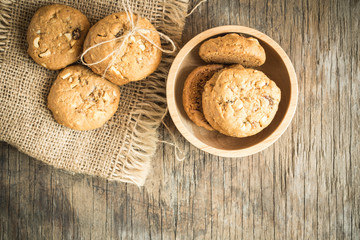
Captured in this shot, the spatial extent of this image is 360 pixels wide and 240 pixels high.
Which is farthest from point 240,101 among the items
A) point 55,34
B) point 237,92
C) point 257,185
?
point 55,34

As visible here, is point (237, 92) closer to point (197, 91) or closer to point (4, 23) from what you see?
point (197, 91)

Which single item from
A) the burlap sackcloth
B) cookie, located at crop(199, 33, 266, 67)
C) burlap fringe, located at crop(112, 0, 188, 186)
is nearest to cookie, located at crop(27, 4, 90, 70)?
the burlap sackcloth

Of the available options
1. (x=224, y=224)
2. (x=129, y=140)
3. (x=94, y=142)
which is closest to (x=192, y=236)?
(x=224, y=224)

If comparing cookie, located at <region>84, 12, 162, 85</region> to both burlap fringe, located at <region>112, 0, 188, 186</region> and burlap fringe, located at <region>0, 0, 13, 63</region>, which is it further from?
burlap fringe, located at <region>0, 0, 13, 63</region>

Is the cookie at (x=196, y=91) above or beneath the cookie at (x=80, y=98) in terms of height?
above

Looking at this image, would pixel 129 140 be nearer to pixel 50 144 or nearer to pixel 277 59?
pixel 50 144

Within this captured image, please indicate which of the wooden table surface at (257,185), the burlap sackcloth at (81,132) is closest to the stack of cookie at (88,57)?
the burlap sackcloth at (81,132)

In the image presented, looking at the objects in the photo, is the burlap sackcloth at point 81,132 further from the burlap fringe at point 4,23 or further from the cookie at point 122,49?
the cookie at point 122,49
